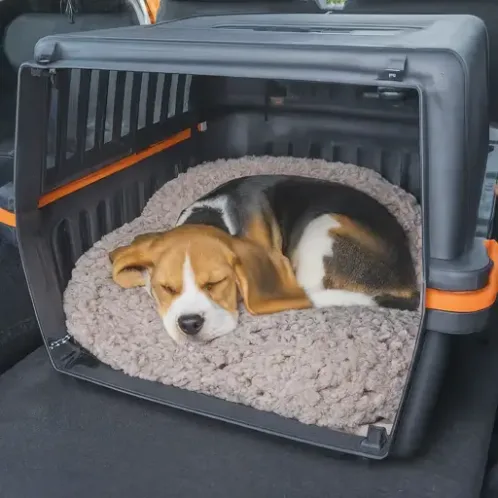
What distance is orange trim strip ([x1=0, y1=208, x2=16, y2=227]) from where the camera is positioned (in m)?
1.25

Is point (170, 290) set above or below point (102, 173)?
below

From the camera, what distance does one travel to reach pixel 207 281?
1265 millimetres

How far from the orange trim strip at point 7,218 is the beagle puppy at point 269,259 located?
220 mm

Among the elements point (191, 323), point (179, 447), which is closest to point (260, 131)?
point (191, 323)

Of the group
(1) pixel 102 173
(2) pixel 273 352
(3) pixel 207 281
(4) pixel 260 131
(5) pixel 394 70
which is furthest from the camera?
(4) pixel 260 131

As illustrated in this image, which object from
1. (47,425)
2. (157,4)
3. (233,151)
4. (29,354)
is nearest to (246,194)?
(233,151)

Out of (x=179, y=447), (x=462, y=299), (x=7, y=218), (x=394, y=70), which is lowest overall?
(x=179, y=447)

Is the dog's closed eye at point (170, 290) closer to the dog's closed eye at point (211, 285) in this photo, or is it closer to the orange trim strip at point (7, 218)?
the dog's closed eye at point (211, 285)

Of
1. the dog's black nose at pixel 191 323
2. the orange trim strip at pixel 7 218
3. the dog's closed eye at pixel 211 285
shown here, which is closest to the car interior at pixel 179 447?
the orange trim strip at pixel 7 218

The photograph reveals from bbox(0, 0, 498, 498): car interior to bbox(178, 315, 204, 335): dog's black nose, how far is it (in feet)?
0.48

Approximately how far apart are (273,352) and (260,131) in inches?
35.9

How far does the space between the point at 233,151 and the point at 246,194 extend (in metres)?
0.45

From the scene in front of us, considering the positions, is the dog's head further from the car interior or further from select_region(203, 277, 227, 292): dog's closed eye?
the car interior

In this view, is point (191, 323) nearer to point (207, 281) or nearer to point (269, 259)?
point (207, 281)
